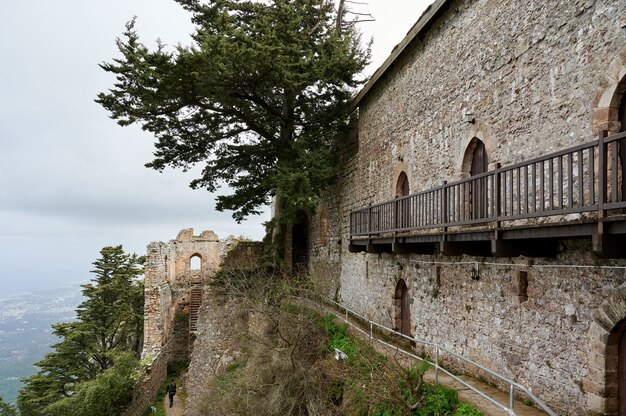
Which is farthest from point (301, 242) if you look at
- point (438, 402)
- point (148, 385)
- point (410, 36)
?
point (438, 402)

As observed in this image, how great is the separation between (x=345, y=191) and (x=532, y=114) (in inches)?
416

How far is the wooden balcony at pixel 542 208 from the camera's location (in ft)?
14.6

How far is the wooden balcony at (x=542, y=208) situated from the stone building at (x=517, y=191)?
0.03m

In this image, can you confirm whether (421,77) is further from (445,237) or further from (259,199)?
(259,199)

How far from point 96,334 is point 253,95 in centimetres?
1878

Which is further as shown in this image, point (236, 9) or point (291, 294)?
point (236, 9)

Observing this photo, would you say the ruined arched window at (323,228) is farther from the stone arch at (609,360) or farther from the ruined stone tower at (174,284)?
the stone arch at (609,360)

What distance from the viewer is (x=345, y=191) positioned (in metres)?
16.9

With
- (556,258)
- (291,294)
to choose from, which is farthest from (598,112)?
(291,294)

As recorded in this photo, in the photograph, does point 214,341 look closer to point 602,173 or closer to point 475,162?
point 475,162

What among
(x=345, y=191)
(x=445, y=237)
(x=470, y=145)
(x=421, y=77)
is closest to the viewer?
(x=445, y=237)

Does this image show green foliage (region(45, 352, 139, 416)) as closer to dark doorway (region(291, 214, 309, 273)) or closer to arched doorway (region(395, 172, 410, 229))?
dark doorway (region(291, 214, 309, 273))

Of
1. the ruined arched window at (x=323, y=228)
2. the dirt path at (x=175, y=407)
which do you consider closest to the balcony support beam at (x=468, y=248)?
the ruined arched window at (x=323, y=228)

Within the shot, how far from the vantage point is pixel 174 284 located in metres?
27.9
